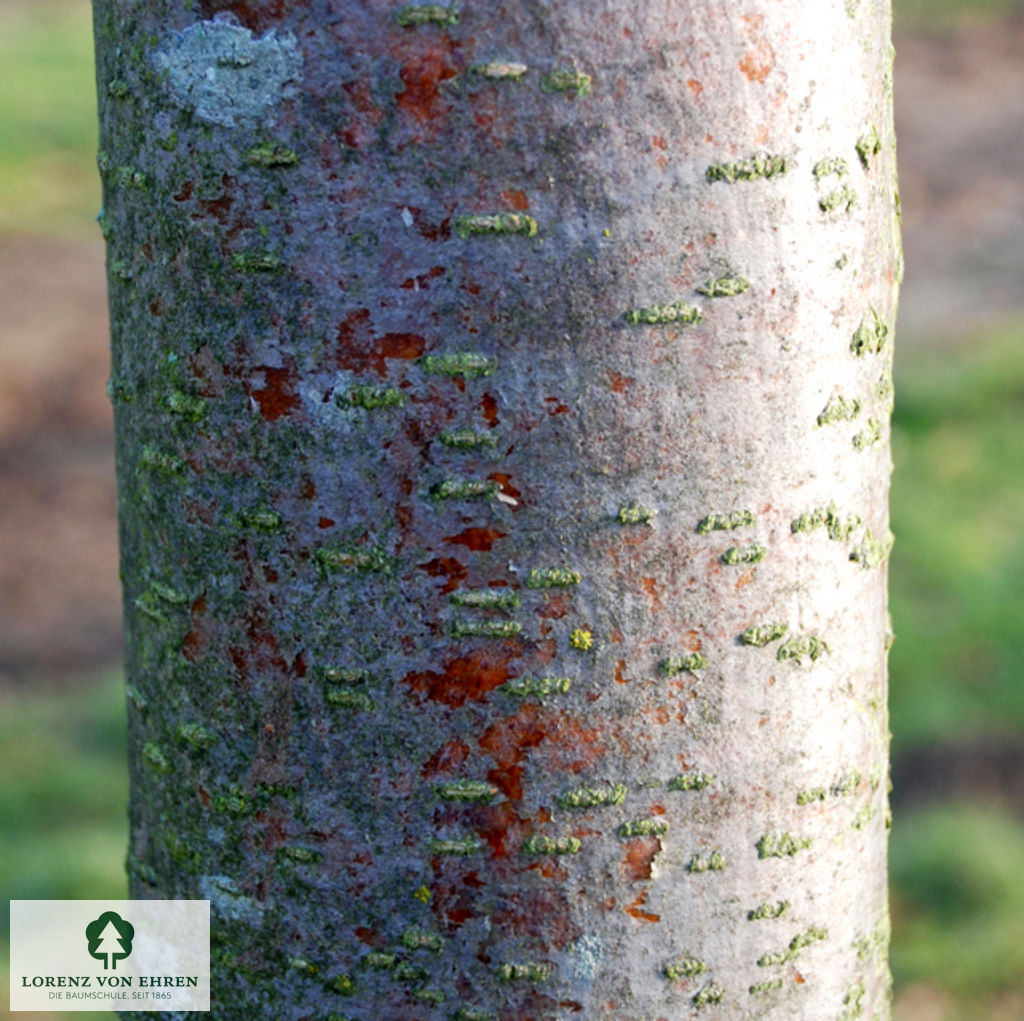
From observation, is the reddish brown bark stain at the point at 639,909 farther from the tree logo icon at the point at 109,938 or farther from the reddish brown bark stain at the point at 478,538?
the tree logo icon at the point at 109,938

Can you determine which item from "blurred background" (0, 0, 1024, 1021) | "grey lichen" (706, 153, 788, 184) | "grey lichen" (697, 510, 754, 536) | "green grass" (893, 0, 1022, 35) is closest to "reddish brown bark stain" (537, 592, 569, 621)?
"grey lichen" (697, 510, 754, 536)

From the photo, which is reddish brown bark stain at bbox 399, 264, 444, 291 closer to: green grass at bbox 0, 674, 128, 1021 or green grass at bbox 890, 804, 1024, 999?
green grass at bbox 0, 674, 128, 1021

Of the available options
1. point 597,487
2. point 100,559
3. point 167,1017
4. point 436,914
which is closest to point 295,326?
point 597,487

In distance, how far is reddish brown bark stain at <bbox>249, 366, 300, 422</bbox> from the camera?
3.59ft

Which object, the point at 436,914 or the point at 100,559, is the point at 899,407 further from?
the point at 436,914

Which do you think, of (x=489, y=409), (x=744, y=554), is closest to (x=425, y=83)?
(x=489, y=409)

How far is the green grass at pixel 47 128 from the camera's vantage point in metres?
9.82

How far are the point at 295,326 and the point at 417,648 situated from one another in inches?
11.2

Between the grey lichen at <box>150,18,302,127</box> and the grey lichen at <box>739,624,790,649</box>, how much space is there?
586 millimetres

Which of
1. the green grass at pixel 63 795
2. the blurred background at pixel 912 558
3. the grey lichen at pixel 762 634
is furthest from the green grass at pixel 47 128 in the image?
the grey lichen at pixel 762 634

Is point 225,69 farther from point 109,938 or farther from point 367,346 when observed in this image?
point 109,938

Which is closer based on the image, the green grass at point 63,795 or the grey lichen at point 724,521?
the grey lichen at point 724,521

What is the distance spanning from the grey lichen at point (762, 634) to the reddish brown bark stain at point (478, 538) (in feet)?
0.75

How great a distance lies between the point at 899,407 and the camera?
21.2 feet
